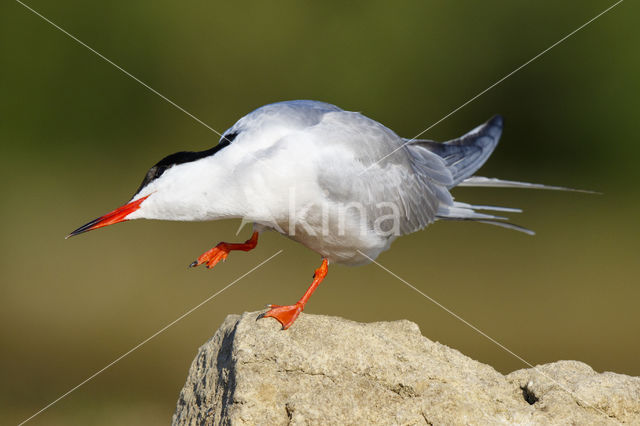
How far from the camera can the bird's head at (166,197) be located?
292 centimetres

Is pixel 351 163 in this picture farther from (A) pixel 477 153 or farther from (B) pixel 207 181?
(A) pixel 477 153

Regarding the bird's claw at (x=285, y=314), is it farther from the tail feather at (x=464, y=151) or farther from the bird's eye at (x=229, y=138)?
the tail feather at (x=464, y=151)

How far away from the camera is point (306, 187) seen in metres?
3.15

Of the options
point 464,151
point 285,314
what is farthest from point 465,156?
point 285,314

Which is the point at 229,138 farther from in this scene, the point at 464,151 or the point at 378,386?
the point at 464,151

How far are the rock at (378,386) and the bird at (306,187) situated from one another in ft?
0.59

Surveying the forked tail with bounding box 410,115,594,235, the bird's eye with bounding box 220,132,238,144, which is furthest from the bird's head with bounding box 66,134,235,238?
the forked tail with bounding box 410,115,594,235

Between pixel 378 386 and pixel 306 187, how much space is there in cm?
86

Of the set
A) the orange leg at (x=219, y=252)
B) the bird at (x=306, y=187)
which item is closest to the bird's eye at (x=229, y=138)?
the bird at (x=306, y=187)

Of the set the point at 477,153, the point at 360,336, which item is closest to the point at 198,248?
the point at 477,153

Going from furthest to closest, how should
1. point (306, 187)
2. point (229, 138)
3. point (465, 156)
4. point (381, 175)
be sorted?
point (465, 156)
point (381, 175)
point (229, 138)
point (306, 187)

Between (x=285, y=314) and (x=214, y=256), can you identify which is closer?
(x=285, y=314)

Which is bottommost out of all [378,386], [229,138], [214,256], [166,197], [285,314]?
[378,386]

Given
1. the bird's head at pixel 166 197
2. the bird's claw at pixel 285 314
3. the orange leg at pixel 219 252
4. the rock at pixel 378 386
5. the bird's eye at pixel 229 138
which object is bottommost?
Result: the rock at pixel 378 386
